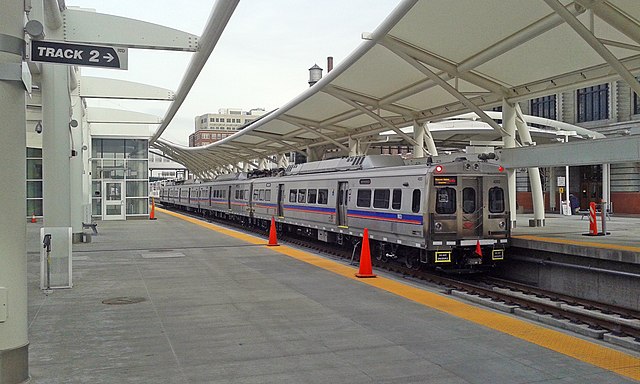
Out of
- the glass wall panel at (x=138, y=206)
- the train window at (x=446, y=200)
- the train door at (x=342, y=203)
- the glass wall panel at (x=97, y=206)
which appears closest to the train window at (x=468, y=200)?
the train window at (x=446, y=200)

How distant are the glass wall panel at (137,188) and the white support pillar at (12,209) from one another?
102 ft

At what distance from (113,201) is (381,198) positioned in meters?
24.1

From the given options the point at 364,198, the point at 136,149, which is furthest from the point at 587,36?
the point at 136,149

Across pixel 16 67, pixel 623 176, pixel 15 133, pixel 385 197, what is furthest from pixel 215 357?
pixel 623 176

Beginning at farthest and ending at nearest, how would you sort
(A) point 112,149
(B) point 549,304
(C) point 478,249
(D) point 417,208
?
(A) point 112,149 < (D) point 417,208 < (C) point 478,249 < (B) point 549,304

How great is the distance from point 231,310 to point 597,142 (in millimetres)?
8678

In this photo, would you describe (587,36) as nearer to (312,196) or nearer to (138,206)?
(312,196)

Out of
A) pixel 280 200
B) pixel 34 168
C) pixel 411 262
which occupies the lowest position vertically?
pixel 411 262

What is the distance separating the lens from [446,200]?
13461mm

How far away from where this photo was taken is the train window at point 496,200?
549 inches

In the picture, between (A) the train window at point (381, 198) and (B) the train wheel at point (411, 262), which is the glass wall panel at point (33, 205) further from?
(B) the train wheel at point (411, 262)

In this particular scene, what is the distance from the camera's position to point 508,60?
15.9 metres

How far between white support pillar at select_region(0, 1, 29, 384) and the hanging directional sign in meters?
1.49

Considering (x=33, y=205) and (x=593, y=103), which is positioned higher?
(x=593, y=103)
